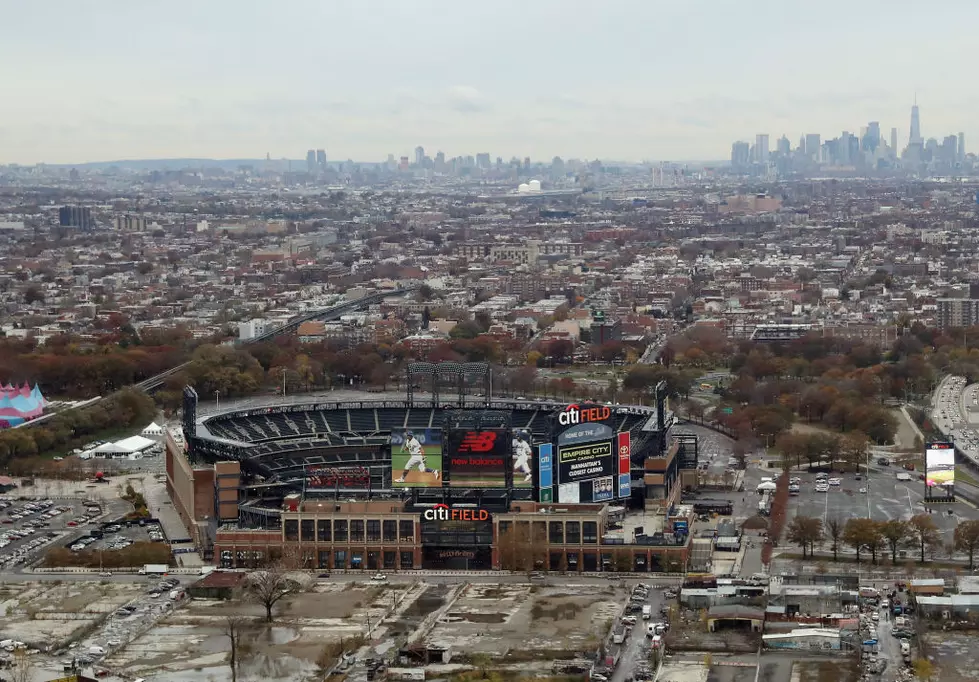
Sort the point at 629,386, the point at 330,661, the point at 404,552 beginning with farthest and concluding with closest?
1. the point at 629,386
2. the point at 404,552
3. the point at 330,661

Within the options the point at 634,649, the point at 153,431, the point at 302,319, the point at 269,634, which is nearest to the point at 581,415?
the point at 634,649

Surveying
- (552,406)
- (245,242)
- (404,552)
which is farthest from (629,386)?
(245,242)

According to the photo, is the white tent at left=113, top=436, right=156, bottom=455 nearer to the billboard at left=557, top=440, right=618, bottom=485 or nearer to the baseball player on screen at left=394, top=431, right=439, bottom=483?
the baseball player on screen at left=394, top=431, right=439, bottom=483

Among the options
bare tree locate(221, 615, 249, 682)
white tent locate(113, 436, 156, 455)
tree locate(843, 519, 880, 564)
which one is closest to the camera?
bare tree locate(221, 615, 249, 682)

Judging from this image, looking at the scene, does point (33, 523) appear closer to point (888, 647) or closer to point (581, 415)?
point (581, 415)

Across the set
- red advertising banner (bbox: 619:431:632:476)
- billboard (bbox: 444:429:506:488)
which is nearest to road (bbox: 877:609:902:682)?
red advertising banner (bbox: 619:431:632:476)

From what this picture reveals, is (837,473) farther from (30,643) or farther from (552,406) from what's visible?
(30,643)

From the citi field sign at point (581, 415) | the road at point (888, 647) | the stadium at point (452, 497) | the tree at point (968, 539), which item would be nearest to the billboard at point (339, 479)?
the stadium at point (452, 497)
